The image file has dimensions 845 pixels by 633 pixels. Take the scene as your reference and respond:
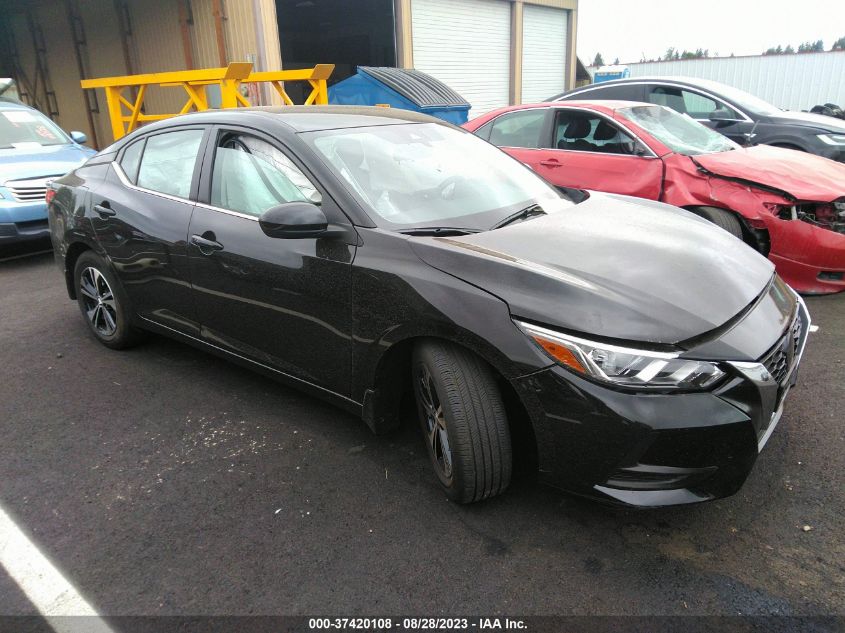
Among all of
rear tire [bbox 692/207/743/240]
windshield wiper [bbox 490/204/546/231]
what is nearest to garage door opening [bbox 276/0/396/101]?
rear tire [bbox 692/207/743/240]

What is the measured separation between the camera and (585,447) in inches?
84.8

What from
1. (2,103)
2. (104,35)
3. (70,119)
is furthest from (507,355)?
(70,119)

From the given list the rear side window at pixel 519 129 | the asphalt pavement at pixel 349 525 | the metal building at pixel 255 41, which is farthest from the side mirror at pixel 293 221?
the metal building at pixel 255 41

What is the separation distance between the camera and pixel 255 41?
11492 mm

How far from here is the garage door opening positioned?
18.2 metres

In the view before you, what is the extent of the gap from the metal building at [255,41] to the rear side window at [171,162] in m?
8.33

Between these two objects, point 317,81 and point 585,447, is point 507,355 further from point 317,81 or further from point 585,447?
point 317,81

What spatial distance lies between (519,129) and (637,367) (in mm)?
4703

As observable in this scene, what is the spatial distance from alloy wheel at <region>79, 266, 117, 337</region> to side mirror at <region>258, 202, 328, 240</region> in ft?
6.46

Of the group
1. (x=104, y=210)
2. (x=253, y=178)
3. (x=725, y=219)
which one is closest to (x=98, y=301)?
(x=104, y=210)

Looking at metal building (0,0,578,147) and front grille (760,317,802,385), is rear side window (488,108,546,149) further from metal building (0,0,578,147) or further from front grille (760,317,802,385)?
metal building (0,0,578,147)

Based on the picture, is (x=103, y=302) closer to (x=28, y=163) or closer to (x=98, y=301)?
(x=98, y=301)

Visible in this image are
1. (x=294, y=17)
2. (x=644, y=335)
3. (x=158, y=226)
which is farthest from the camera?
(x=294, y=17)

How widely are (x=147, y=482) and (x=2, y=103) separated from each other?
25.0ft
